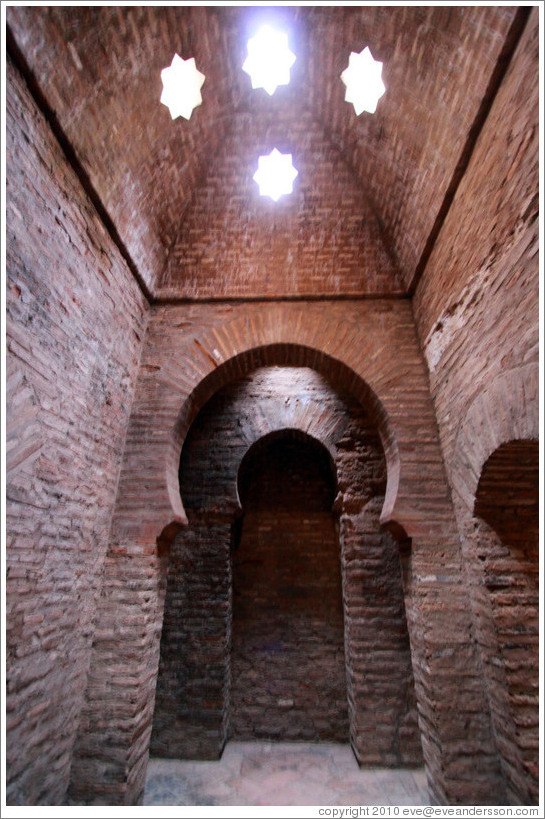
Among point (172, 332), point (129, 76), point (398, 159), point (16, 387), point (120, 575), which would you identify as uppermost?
point (129, 76)

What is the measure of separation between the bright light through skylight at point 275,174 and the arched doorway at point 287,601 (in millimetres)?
3187

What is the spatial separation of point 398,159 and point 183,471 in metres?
4.40

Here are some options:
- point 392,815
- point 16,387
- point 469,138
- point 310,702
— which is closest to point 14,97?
point 16,387

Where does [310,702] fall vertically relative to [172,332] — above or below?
below

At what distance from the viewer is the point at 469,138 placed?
295 cm

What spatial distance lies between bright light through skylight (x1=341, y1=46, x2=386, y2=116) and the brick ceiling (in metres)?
0.09

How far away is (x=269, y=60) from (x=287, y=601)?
6709 millimetres

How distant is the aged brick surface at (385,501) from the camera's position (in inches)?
118

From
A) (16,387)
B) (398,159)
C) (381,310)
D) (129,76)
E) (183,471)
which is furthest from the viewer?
(183,471)

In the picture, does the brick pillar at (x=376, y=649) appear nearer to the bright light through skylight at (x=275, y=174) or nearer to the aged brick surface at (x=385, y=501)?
the aged brick surface at (x=385, y=501)

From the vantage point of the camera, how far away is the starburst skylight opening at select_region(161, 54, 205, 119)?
374 centimetres

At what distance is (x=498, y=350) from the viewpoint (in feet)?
8.93

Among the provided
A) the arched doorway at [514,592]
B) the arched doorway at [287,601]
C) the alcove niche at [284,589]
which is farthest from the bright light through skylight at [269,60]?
the arched doorway at [514,592]

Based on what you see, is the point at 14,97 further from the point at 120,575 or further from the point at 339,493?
the point at 339,493
